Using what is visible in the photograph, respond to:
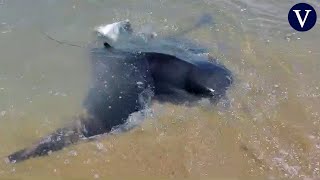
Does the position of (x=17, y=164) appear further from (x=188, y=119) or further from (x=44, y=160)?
(x=188, y=119)

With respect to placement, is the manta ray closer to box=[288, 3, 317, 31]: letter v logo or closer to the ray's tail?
the ray's tail

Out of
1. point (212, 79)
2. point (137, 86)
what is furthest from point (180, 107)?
point (137, 86)

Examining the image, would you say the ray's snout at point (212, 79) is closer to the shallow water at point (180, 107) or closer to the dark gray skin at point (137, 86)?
the dark gray skin at point (137, 86)

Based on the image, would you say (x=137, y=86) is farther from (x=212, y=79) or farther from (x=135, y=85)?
(x=212, y=79)

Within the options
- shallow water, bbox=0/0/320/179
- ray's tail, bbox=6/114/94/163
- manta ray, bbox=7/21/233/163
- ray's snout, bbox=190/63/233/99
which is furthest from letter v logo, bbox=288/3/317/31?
ray's tail, bbox=6/114/94/163

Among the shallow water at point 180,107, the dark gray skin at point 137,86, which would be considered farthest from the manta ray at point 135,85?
the shallow water at point 180,107

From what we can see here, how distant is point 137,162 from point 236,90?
9.59ft

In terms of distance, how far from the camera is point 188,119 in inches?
397

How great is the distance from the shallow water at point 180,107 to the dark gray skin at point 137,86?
25cm

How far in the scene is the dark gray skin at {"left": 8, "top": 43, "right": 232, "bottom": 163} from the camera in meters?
9.90

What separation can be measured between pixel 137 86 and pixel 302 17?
5.25m

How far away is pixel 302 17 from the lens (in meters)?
13.0

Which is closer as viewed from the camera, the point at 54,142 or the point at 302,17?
the point at 54,142

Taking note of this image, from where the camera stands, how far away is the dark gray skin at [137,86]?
9.90 meters
